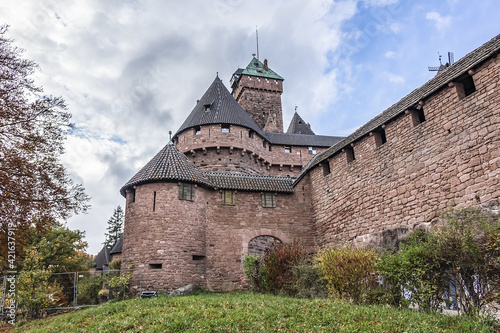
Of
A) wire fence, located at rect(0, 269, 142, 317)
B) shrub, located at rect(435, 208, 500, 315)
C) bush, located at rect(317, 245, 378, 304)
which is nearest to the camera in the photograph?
shrub, located at rect(435, 208, 500, 315)

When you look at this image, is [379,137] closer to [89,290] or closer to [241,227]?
[241,227]

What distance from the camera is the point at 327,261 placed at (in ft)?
32.8

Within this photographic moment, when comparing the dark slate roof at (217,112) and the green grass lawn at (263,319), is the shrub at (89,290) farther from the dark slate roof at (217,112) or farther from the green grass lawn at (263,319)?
the green grass lawn at (263,319)

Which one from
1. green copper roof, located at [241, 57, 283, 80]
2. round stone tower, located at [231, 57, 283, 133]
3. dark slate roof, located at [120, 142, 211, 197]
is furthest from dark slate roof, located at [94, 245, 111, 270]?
green copper roof, located at [241, 57, 283, 80]

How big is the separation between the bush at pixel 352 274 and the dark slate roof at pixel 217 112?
16.2 meters

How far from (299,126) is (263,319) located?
31533 millimetres

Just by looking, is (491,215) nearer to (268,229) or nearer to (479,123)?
(479,123)

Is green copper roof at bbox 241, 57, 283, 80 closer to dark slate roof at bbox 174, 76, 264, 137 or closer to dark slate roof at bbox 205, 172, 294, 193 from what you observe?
dark slate roof at bbox 174, 76, 264, 137

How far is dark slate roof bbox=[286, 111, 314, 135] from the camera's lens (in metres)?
36.9

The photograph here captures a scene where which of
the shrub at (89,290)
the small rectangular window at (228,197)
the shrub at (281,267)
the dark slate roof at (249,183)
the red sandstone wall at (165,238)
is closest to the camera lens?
the shrub at (281,267)

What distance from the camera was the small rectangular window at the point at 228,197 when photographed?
18.1 meters

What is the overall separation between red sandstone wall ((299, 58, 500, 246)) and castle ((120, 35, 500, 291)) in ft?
0.12

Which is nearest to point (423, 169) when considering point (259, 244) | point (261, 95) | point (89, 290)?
point (259, 244)

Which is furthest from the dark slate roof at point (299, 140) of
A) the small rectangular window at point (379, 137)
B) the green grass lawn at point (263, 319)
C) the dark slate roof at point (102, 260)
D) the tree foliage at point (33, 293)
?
the green grass lawn at point (263, 319)
